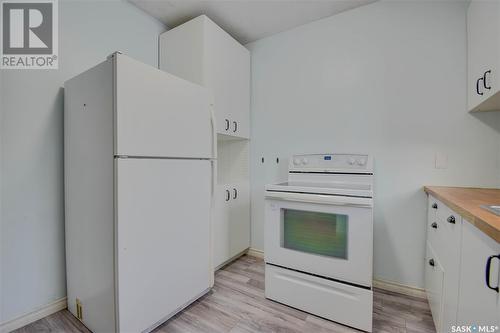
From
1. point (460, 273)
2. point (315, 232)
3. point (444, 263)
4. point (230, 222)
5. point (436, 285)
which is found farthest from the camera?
point (230, 222)

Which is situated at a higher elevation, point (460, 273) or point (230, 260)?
point (460, 273)

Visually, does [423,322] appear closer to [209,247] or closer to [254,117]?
[209,247]

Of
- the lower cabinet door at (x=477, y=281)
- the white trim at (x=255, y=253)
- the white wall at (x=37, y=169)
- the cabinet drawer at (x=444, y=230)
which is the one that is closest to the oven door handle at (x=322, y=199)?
the cabinet drawer at (x=444, y=230)

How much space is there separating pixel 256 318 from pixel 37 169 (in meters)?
1.77

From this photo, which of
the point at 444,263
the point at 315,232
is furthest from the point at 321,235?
the point at 444,263

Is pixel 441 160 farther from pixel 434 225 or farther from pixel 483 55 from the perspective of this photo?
pixel 483 55

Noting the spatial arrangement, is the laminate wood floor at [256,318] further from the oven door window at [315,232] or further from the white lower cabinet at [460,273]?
the oven door window at [315,232]

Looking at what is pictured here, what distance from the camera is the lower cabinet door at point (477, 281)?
2.16 ft

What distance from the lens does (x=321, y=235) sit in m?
1.51

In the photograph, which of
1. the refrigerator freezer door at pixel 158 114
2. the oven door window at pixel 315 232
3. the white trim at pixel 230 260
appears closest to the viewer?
the refrigerator freezer door at pixel 158 114

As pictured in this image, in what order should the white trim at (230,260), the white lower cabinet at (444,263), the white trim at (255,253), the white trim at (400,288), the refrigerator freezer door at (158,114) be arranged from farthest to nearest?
the white trim at (255,253), the white trim at (230,260), the white trim at (400,288), the refrigerator freezer door at (158,114), the white lower cabinet at (444,263)

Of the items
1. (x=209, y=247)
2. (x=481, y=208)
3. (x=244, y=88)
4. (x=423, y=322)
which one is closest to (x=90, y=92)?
(x=209, y=247)

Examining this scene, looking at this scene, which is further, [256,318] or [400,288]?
[400,288]

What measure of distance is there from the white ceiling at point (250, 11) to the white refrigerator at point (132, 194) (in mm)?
967
